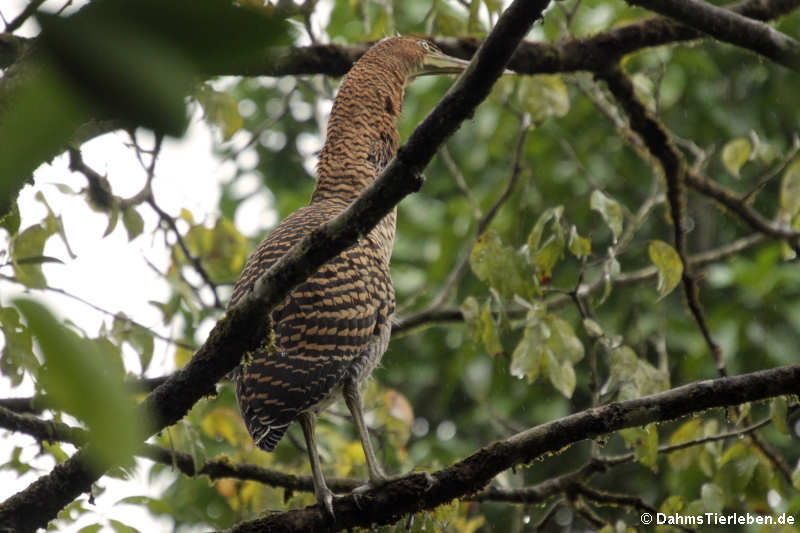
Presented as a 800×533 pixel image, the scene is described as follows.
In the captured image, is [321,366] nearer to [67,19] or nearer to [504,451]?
[504,451]

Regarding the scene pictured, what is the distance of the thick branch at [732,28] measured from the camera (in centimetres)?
334

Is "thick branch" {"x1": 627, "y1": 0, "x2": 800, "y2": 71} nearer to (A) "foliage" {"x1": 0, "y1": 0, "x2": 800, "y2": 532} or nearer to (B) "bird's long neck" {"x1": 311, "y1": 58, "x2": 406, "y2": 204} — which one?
Answer: (A) "foliage" {"x1": 0, "y1": 0, "x2": 800, "y2": 532}

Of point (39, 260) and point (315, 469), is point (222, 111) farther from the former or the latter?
point (315, 469)

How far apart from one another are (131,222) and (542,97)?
2.05m

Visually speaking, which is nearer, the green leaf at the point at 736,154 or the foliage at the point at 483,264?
the foliage at the point at 483,264

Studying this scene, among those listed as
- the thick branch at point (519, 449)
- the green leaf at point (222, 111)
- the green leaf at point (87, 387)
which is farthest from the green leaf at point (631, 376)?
the green leaf at point (87, 387)

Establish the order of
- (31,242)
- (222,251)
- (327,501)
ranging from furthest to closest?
(222,251) → (31,242) → (327,501)

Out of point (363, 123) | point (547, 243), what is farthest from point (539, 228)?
point (363, 123)

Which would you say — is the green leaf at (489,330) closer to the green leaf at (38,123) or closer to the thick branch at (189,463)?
the thick branch at (189,463)

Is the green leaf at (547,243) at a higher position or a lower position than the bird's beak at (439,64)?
lower

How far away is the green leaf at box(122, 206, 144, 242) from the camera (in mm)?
3483

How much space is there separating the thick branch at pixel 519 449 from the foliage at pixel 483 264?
125 mm

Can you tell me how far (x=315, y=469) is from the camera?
3.05 meters

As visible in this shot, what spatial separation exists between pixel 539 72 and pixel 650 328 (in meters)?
3.06
